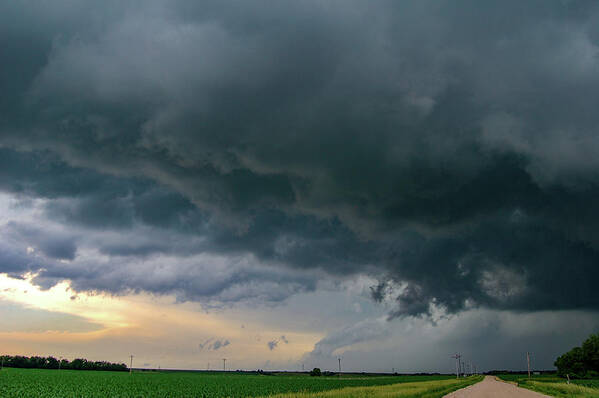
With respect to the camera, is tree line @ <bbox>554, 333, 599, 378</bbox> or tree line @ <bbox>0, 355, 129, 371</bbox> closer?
tree line @ <bbox>554, 333, 599, 378</bbox>

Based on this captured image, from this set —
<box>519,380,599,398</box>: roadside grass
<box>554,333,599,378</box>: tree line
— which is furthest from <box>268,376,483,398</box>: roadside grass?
<box>554,333,599,378</box>: tree line

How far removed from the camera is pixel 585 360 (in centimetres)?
12638

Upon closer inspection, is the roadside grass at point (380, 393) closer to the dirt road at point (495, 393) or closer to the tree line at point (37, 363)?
the dirt road at point (495, 393)

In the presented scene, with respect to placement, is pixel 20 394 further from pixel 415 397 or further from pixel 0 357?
pixel 0 357

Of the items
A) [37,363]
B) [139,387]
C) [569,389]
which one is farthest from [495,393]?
[37,363]

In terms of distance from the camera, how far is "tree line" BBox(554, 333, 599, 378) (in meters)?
123

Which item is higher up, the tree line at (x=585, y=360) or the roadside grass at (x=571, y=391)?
the roadside grass at (x=571, y=391)

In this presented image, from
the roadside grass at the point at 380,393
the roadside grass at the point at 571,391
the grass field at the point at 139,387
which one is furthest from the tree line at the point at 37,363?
the roadside grass at the point at 571,391

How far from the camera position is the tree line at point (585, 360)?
123 metres

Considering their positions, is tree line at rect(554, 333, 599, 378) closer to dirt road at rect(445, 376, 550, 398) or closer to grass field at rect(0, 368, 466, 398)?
grass field at rect(0, 368, 466, 398)

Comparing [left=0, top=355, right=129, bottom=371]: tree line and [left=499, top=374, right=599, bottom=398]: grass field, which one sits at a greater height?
[left=499, top=374, right=599, bottom=398]: grass field

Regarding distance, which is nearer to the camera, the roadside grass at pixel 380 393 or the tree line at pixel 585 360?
the roadside grass at pixel 380 393

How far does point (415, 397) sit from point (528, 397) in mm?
11975

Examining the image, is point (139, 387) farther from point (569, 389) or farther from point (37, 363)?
point (37, 363)
